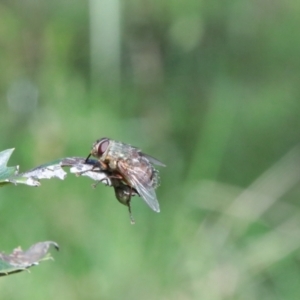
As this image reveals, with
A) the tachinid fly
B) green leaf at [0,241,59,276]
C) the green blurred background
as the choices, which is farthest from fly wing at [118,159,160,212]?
the green blurred background

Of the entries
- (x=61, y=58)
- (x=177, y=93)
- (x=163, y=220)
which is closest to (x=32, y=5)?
(x=61, y=58)

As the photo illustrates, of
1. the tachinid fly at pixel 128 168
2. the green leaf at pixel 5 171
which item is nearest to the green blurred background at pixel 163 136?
the tachinid fly at pixel 128 168

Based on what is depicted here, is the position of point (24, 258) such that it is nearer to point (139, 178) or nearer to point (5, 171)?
point (5, 171)

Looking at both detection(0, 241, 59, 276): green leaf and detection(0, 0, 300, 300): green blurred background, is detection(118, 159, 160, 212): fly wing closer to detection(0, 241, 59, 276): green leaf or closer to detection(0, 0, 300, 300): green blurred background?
detection(0, 241, 59, 276): green leaf

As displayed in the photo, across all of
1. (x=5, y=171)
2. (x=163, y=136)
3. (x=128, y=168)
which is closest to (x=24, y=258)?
(x=5, y=171)

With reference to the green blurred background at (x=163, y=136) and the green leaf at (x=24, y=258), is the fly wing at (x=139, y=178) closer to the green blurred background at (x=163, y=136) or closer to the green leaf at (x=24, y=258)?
the green leaf at (x=24, y=258)
